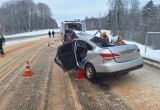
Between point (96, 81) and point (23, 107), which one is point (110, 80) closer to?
point (96, 81)

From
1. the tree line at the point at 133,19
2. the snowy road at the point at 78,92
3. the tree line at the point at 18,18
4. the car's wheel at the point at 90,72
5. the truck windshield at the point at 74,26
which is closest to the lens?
the snowy road at the point at 78,92

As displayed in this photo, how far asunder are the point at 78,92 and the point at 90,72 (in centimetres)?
129

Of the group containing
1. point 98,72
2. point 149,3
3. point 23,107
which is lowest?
point 23,107

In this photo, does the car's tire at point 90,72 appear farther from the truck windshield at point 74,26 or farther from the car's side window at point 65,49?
the truck windshield at point 74,26

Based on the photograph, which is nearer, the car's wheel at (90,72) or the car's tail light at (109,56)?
the car's tail light at (109,56)

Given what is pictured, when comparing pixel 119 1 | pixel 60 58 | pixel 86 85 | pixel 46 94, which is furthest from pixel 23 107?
pixel 119 1

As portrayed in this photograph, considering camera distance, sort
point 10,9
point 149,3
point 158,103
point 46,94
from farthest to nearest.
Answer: point 10,9
point 149,3
point 46,94
point 158,103

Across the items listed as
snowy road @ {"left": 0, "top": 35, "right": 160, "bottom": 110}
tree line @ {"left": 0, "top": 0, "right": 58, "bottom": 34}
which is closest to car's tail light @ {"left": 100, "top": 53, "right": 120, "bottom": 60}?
snowy road @ {"left": 0, "top": 35, "right": 160, "bottom": 110}

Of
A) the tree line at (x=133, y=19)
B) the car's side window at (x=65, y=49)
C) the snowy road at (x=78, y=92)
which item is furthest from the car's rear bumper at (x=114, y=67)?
the tree line at (x=133, y=19)

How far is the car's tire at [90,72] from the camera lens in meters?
8.22

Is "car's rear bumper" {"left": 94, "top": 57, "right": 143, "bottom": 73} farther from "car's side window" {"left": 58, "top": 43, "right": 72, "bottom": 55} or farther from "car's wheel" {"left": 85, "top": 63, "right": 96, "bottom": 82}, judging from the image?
"car's side window" {"left": 58, "top": 43, "right": 72, "bottom": 55}

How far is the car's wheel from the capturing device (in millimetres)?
8219

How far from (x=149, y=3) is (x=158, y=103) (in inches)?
2979

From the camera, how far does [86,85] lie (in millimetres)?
8078
